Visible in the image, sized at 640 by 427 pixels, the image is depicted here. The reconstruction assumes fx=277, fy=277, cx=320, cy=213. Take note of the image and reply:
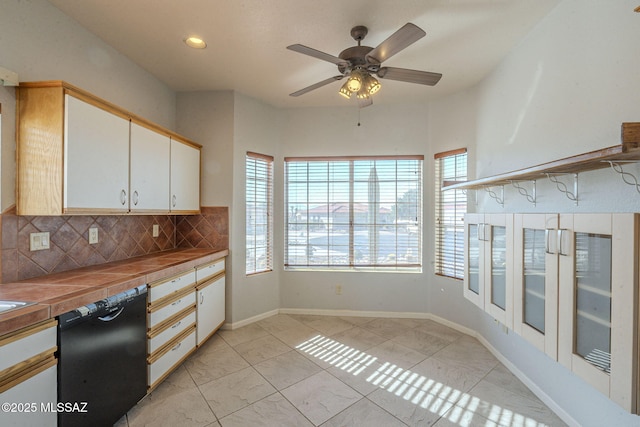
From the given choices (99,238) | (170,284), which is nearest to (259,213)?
(170,284)

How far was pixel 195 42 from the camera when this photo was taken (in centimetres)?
227

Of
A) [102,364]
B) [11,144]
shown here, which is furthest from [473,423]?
[11,144]

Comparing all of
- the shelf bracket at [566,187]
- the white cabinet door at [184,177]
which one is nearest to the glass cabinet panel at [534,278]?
the shelf bracket at [566,187]

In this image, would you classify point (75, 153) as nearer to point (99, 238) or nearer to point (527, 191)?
point (99, 238)

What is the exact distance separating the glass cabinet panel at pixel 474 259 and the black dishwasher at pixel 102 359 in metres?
2.57

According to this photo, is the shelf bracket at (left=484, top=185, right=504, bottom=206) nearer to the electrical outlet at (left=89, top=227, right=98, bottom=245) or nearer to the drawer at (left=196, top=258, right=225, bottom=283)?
the drawer at (left=196, top=258, right=225, bottom=283)

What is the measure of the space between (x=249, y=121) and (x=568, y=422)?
3.81 metres

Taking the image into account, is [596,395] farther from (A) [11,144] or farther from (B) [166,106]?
(B) [166,106]

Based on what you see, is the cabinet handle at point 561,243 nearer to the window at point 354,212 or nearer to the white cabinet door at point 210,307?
the window at point 354,212

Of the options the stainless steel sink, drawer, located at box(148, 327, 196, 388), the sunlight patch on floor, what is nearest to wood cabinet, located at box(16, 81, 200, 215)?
the stainless steel sink

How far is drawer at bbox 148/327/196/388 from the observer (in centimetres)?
199

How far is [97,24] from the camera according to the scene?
2068mm

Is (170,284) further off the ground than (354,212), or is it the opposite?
(354,212)

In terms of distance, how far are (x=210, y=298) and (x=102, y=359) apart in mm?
1217
